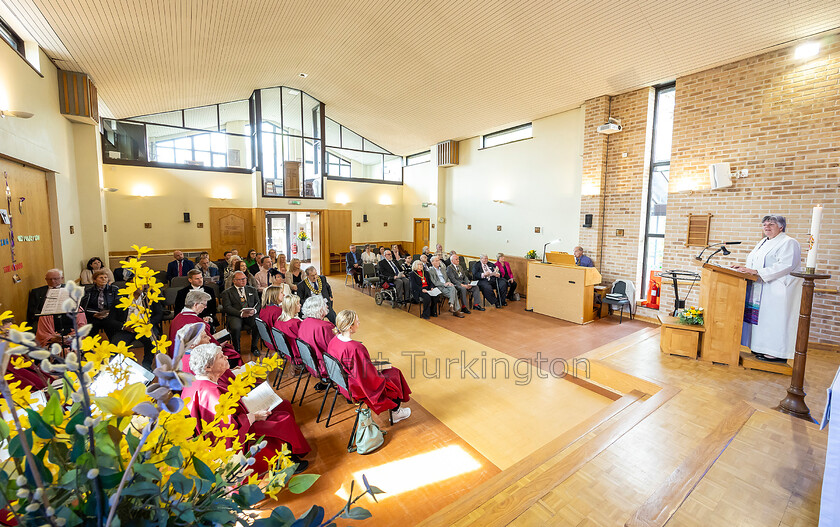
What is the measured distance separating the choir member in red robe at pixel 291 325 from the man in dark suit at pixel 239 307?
1130mm

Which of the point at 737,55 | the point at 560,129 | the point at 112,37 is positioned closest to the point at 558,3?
the point at 737,55

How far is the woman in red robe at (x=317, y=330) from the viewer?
3709 mm

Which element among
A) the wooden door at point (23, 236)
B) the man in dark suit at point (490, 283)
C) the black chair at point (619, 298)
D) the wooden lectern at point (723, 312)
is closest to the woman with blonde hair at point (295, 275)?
the wooden door at point (23, 236)

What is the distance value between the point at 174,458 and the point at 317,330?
3.08 meters

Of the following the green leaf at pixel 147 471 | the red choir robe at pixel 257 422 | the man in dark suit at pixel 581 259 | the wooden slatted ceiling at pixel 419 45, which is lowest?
the red choir robe at pixel 257 422

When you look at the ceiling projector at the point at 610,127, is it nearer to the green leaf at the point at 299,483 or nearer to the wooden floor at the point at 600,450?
the wooden floor at the point at 600,450

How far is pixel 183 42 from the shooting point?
638 cm

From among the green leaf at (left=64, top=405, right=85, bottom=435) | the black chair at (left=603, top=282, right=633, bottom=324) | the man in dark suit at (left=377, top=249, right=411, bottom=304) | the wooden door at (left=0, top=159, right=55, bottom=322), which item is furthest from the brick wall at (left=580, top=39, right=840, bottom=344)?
the wooden door at (left=0, top=159, right=55, bottom=322)

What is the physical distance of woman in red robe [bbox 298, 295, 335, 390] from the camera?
371cm

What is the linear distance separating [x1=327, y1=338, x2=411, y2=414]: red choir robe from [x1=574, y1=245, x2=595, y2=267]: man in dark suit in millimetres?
5549

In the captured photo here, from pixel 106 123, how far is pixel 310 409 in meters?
9.55

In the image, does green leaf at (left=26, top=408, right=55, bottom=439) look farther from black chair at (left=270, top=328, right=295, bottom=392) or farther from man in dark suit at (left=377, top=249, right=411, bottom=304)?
man in dark suit at (left=377, top=249, right=411, bottom=304)

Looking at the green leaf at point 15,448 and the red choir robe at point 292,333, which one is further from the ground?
the green leaf at point 15,448

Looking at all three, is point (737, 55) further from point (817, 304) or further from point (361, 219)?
point (361, 219)
